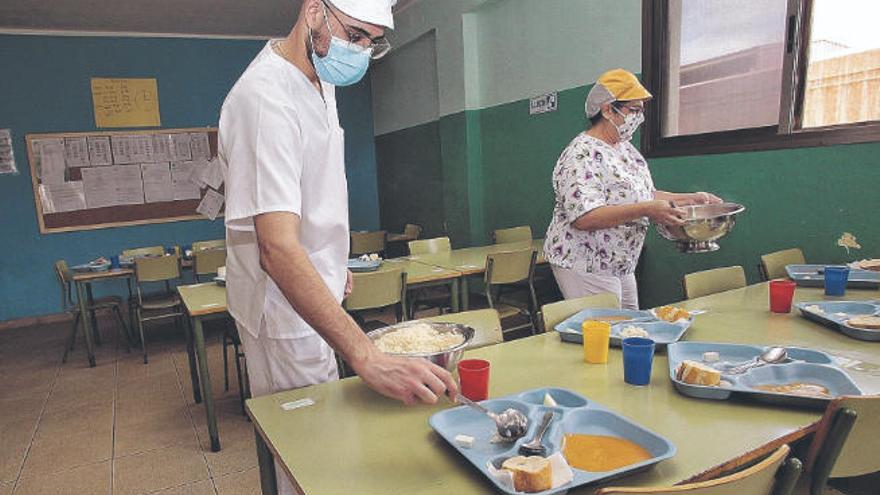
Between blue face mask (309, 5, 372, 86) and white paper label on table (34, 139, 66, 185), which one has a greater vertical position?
white paper label on table (34, 139, 66, 185)

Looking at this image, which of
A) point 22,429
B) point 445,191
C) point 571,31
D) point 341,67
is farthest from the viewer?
point 445,191

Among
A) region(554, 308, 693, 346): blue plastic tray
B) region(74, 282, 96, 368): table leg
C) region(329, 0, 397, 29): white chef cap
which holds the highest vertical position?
region(329, 0, 397, 29): white chef cap

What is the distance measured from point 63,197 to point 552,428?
6.85 m

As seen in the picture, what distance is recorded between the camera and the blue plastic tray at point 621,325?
1632 millimetres

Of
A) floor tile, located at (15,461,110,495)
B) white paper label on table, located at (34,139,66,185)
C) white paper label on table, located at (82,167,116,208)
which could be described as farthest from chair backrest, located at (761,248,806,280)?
white paper label on table, located at (34,139,66,185)

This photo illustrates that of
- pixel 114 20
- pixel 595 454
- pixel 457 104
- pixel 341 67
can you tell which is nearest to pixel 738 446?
pixel 595 454

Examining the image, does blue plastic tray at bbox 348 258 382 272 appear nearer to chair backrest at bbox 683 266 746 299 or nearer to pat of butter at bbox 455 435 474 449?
chair backrest at bbox 683 266 746 299

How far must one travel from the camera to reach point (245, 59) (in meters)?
6.93

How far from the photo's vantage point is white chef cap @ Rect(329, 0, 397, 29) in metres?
1.24

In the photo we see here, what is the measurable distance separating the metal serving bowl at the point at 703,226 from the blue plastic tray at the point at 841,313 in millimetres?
376

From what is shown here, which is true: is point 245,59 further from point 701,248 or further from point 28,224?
point 701,248

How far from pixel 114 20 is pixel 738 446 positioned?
6931 millimetres

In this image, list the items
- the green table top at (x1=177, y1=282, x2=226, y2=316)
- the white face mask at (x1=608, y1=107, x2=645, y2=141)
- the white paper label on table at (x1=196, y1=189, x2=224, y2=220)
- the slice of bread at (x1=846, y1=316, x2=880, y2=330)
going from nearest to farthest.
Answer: the slice of bread at (x1=846, y1=316, x2=880, y2=330)
the white face mask at (x1=608, y1=107, x2=645, y2=141)
the green table top at (x1=177, y1=282, x2=226, y2=316)
the white paper label on table at (x1=196, y1=189, x2=224, y2=220)

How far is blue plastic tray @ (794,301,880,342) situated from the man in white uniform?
4.38 feet
